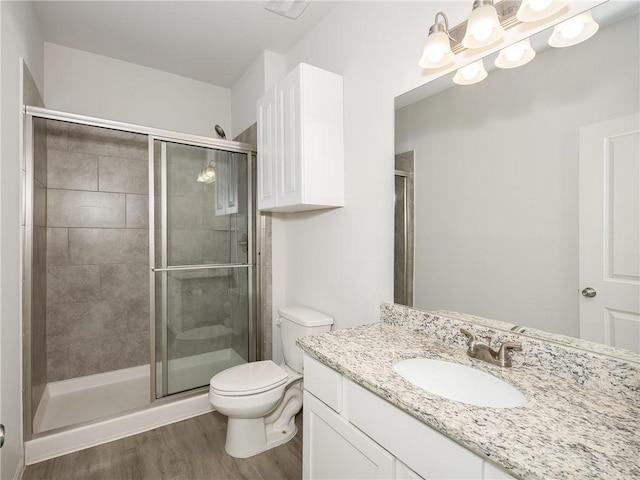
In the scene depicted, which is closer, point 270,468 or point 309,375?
point 309,375

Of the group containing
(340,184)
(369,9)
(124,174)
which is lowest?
(340,184)

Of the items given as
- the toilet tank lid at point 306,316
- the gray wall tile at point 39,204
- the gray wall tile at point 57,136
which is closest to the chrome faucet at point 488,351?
the toilet tank lid at point 306,316

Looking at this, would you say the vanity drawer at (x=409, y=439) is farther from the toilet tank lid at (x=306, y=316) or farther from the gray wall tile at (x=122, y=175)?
the gray wall tile at (x=122, y=175)

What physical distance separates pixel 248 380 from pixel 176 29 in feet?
7.88

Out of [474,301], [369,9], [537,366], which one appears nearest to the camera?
[537,366]

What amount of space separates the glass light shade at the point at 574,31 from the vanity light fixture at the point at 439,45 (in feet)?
1.23

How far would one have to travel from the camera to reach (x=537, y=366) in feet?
3.47

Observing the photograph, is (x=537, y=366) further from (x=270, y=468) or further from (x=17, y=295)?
(x=17, y=295)

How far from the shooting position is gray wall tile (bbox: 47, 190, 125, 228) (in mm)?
2516

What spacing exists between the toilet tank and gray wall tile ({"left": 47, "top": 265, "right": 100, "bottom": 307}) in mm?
1671

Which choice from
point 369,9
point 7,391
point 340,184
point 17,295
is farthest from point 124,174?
point 369,9

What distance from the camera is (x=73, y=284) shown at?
2.59m

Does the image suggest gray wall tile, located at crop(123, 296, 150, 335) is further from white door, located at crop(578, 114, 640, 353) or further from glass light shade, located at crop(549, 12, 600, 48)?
glass light shade, located at crop(549, 12, 600, 48)

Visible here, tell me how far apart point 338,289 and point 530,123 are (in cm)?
132
